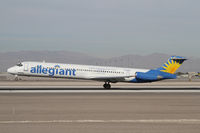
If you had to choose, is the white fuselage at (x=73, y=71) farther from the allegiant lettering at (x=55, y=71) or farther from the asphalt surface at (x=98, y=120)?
the asphalt surface at (x=98, y=120)

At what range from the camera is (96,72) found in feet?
113

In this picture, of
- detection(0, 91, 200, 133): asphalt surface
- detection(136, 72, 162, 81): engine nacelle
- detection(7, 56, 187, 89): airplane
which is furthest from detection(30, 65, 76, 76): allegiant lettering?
detection(0, 91, 200, 133): asphalt surface

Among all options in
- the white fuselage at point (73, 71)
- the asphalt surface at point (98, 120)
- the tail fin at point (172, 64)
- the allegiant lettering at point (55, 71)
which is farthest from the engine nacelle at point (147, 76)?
the asphalt surface at point (98, 120)

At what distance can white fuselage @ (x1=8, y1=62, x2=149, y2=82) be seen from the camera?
33.6 m

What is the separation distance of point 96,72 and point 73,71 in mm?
3034

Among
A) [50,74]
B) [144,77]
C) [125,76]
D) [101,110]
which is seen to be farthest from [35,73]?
[101,110]

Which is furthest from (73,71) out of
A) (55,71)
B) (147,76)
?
(147,76)

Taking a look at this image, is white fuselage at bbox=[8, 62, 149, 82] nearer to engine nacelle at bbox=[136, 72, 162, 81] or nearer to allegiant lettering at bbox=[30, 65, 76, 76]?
allegiant lettering at bbox=[30, 65, 76, 76]

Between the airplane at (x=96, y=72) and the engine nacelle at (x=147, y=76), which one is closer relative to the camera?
the airplane at (x=96, y=72)

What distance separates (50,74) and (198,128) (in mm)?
25570

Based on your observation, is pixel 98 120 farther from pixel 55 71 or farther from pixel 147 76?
pixel 147 76

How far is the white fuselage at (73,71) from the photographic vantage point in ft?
110

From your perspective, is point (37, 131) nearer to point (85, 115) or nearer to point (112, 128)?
point (112, 128)

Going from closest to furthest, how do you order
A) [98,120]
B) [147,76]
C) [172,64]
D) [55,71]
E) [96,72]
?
1. [98,120]
2. [55,71]
3. [96,72]
4. [147,76]
5. [172,64]
